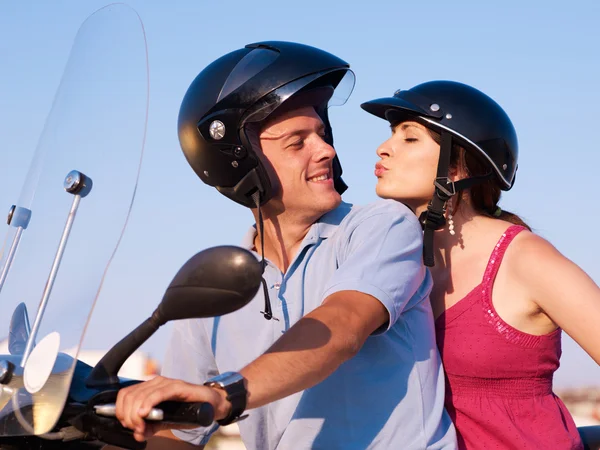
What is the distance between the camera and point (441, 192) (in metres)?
3.89

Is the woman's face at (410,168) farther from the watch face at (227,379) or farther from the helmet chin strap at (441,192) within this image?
the watch face at (227,379)

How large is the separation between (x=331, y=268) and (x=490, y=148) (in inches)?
53.7

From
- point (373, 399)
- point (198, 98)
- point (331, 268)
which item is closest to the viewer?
point (373, 399)

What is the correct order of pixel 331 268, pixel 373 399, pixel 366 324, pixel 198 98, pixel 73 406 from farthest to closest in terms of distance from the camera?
pixel 198 98, pixel 331 268, pixel 373 399, pixel 366 324, pixel 73 406

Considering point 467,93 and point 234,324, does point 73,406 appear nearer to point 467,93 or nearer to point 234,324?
point 234,324

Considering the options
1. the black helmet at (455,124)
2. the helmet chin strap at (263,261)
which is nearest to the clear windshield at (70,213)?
the helmet chin strap at (263,261)

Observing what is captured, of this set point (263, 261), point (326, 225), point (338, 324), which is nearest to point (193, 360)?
point (263, 261)

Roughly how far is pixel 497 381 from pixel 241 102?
156cm

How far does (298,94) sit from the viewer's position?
3.45m

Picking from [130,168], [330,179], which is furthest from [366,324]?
[330,179]

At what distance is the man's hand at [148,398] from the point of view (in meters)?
1.78

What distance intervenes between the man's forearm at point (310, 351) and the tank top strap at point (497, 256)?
136 cm

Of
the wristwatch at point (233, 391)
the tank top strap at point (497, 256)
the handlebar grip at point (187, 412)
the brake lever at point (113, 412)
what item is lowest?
the brake lever at point (113, 412)

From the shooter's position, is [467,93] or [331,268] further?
[467,93]
